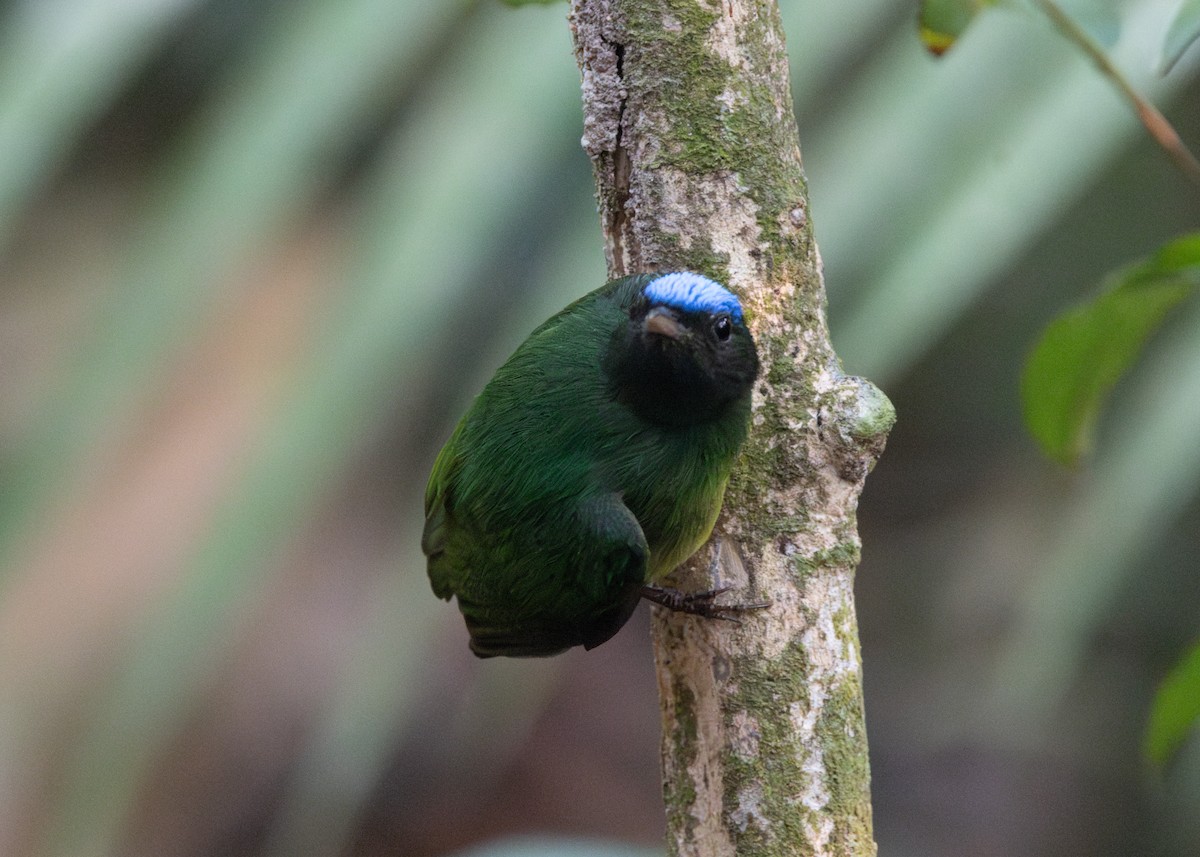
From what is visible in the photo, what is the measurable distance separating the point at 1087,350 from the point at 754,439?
498mm

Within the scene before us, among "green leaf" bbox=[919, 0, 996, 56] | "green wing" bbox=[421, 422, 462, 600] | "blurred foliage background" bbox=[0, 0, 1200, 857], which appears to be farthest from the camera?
"blurred foliage background" bbox=[0, 0, 1200, 857]

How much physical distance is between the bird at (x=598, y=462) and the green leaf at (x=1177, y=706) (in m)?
0.60

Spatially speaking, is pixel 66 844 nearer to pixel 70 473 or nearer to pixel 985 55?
pixel 70 473

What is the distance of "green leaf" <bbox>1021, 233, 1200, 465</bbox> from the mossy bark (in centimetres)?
30

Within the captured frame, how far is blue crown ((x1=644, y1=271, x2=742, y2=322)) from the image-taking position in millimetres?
1826

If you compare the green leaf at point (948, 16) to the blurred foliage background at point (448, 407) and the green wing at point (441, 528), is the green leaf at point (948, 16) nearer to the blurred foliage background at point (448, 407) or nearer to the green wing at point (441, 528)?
the blurred foliage background at point (448, 407)

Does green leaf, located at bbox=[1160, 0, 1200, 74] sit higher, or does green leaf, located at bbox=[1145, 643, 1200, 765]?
green leaf, located at bbox=[1160, 0, 1200, 74]

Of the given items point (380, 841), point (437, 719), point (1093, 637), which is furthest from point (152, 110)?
point (1093, 637)

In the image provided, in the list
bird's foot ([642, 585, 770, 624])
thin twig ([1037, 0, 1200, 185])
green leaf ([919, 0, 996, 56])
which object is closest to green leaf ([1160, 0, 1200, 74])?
thin twig ([1037, 0, 1200, 185])

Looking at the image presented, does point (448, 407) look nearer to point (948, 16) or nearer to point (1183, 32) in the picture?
point (948, 16)

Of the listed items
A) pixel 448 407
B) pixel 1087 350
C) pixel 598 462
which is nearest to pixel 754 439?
pixel 598 462

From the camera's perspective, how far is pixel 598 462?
80.7 inches

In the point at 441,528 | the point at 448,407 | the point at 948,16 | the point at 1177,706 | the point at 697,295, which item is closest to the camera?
the point at 1177,706

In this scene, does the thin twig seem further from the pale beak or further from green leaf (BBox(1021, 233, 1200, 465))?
the pale beak
